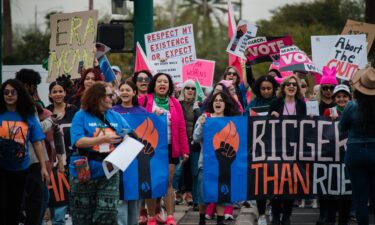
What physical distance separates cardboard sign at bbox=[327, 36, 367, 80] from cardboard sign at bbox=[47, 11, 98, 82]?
3369 millimetres

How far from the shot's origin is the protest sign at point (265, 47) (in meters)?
17.4

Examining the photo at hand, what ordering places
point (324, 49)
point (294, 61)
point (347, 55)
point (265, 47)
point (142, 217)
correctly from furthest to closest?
point (265, 47) < point (324, 49) < point (294, 61) < point (347, 55) < point (142, 217)

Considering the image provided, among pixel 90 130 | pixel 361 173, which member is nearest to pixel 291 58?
pixel 361 173

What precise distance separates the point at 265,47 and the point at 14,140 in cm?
761

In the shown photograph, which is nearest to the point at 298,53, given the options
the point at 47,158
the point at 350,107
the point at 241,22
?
the point at 241,22

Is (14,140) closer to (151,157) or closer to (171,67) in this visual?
(151,157)

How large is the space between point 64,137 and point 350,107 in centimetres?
312

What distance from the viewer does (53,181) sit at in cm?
1250

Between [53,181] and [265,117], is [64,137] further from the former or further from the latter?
[265,117]

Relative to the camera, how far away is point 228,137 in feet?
43.5

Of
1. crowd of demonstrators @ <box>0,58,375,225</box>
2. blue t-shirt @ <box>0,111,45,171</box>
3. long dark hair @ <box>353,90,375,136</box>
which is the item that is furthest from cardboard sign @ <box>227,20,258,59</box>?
blue t-shirt @ <box>0,111,45,171</box>

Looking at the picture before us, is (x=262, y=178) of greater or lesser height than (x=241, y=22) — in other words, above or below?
below

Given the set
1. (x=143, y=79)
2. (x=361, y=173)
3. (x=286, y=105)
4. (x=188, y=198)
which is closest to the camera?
(x=361, y=173)

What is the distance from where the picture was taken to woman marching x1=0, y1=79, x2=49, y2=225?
10656 mm
